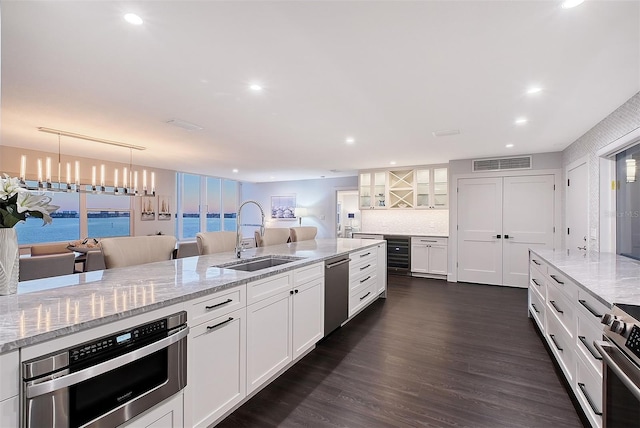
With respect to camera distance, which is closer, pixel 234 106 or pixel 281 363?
pixel 281 363

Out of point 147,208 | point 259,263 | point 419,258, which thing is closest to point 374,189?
point 419,258

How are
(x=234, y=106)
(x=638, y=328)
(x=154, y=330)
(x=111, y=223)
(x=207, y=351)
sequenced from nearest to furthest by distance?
(x=638, y=328)
(x=154, y=330)
(x=207, y=351)
(x=234, y=106)
(x=111, y=223)

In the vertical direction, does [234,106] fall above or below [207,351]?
above

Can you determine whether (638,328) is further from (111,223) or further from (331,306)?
(111,223)

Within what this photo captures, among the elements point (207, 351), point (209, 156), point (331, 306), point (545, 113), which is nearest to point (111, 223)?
point (209, 156)

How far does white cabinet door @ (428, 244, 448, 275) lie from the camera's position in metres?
6.14

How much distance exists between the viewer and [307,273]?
104 inches

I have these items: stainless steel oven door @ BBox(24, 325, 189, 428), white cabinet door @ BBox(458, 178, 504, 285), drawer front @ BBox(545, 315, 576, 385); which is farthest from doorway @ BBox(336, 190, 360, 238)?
stainless steel oven door @ BBox(24, 325, 189, 428)

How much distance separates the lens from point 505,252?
18.4ft

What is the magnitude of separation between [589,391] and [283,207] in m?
8.72

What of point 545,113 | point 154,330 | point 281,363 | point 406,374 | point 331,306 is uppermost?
point 545,113

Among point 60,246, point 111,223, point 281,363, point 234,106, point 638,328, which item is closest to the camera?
point 638,328

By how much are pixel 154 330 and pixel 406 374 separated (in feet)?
6.56

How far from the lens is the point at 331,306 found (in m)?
3.04
